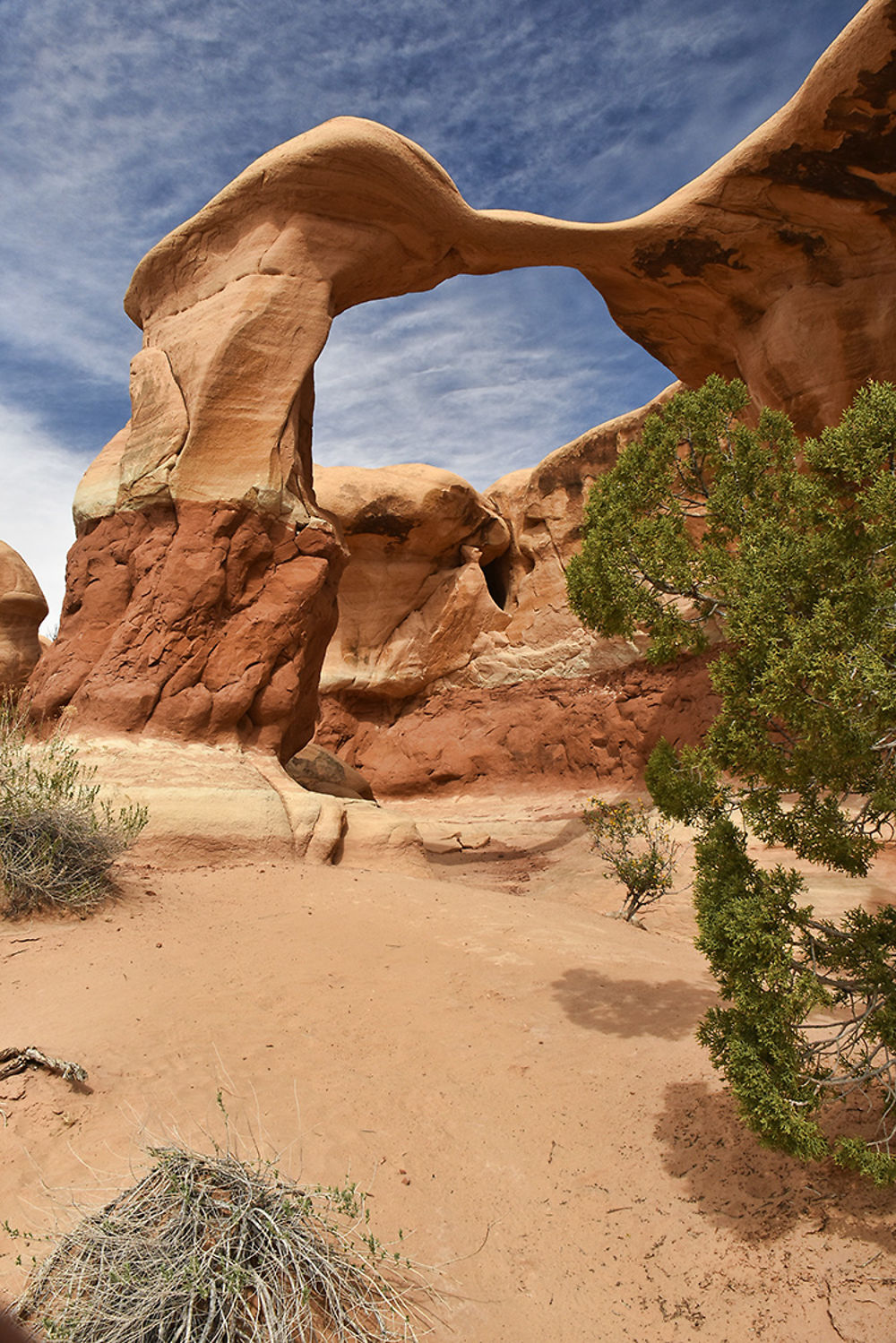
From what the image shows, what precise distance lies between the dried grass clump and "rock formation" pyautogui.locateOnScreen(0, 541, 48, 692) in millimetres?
17002

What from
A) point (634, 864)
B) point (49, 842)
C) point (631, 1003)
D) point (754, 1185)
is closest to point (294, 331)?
point (49, 842)

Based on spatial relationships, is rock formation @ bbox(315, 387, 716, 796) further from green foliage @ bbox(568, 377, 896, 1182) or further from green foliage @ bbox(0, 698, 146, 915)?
green foliage @ bbox(568, 377, 896, 1182)

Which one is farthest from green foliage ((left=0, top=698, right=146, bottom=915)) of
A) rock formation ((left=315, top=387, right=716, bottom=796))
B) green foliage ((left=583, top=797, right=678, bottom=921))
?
rock formation ((left=315, top=387, right=716, bottom=796))

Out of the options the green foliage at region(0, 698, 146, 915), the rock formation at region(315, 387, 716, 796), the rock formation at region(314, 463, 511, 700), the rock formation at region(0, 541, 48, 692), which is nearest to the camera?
the green foliage at region(0, 698, 146, 915)

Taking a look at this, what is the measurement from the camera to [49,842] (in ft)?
20.1

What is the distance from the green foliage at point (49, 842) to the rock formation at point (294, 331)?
265 centimetres

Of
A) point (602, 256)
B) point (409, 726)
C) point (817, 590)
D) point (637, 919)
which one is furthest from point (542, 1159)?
point (409, 726)

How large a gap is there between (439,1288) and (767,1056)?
1460mm

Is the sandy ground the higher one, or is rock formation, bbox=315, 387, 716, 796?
rock formation, bbox=315, 387, 716, 796

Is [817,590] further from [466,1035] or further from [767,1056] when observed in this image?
[466,1035]

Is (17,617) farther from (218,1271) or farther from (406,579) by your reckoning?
(218,1271)

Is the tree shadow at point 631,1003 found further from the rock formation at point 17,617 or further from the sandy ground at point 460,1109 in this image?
the rock formation at point 17,617

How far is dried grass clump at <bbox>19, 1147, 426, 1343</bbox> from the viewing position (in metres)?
2.47

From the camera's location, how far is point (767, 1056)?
10.6ft
